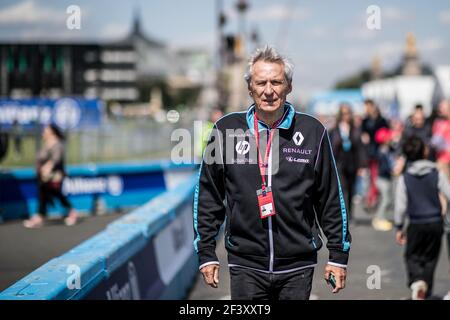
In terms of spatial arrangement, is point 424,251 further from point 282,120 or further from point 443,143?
point 443,143

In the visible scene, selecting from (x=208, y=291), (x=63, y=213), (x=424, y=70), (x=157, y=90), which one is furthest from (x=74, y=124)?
(x=157, y=90)

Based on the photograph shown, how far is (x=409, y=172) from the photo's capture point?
304 inches

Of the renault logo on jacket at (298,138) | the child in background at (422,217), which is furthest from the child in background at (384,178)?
the renault logo on jacket at (298,138)

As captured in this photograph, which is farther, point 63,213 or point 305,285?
point 63,213

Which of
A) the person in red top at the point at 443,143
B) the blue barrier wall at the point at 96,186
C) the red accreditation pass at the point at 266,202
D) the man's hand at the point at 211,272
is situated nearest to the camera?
the red accreditation pass at the point at 266,202

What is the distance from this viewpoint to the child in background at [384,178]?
523 inches

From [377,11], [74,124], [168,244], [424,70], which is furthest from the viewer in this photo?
[424,70]

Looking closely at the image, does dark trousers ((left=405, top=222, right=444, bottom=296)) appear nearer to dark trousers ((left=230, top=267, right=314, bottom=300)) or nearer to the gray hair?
dark trousers ((left=230, top=267, right=314, bottom=300))

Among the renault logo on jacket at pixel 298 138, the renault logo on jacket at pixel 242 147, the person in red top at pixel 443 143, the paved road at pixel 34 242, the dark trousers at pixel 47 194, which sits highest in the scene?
the renault logo on jacket at pixel 298 138

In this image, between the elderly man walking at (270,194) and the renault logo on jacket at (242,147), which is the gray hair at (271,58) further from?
the renault logo on jacket at (242,147)

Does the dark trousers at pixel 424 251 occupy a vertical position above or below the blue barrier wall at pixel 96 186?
above

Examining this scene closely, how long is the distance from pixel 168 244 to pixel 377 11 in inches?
120

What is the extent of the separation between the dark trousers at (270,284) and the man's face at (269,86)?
804 mm
